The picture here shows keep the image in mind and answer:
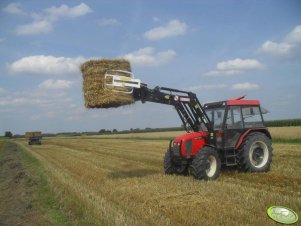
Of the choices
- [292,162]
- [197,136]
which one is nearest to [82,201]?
[197,136]

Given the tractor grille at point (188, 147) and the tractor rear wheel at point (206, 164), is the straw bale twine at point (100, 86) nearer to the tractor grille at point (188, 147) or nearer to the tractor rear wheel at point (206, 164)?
the tractor grille at point (188, 147)

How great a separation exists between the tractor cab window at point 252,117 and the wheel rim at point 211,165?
1.84m

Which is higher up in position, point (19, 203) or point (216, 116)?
point (216, 116)

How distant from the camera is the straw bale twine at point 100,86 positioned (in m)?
10.5

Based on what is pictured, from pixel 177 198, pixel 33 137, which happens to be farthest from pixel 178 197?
pixel 33 137

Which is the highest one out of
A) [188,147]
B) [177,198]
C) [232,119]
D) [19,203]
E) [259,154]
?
[232,119]

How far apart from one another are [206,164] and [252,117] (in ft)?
8.12

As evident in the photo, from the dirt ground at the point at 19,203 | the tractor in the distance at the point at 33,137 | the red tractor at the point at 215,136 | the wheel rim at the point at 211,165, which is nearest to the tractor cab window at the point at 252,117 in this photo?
the red tractor at the point at 215,136

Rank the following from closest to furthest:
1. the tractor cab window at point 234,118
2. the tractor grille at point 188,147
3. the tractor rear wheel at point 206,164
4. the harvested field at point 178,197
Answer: the harvested field at point 178,197 → the tractor rear wheel at point 206,164 → the tractor grille at point 188,147 → the tractor cab window at point 234,118

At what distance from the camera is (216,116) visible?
12133mm

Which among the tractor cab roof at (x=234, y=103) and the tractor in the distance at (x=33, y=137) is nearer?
the tractor cab roof at (x=234, y=103)

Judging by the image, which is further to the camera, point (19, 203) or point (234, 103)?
point (234, 103)

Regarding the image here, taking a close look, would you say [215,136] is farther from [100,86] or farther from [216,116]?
[100,86]

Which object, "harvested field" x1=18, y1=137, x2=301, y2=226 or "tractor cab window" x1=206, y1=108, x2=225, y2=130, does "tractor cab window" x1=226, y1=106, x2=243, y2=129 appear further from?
"harvested field" x1=18, y1=137, x2=301, y2=226
